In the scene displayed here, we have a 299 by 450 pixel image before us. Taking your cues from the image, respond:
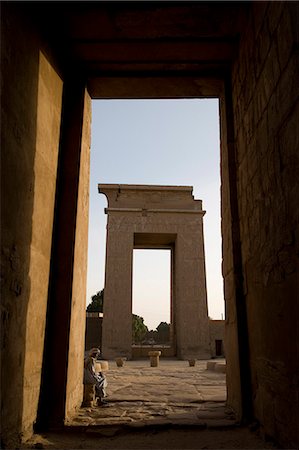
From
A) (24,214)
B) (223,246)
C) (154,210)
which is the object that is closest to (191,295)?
(154,210)

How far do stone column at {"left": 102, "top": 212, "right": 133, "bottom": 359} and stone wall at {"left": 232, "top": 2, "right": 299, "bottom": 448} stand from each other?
11230mm

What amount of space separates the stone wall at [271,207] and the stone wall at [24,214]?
197cm

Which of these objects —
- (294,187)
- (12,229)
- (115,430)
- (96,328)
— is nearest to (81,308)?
(115,430)

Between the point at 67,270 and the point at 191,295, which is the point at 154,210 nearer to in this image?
the point at 191,295

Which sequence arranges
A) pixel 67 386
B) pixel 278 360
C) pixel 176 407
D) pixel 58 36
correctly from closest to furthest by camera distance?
1. pixel 278 360
2. pixel 67 386
3. pixel 58 36
4. pixel 176 407

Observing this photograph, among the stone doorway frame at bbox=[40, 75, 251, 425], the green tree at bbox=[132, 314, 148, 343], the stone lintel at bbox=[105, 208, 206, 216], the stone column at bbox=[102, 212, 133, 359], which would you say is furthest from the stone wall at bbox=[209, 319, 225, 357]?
the green tree at bbox=[132, 314, 148, 343]

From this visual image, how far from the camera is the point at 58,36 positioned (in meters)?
4.13

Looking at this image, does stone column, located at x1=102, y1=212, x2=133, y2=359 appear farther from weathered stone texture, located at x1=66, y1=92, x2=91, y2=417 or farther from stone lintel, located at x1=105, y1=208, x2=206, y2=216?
weathered stone texture, located at x1=66, y1=92, x2=91, y2=417

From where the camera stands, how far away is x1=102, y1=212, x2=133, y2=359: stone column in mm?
14422

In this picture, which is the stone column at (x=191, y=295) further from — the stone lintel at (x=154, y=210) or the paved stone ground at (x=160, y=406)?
the paved stone ground at (x=160, y=406)

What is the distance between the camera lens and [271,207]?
307cm

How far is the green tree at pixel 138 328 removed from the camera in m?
30.4

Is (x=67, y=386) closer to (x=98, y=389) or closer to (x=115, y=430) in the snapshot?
(x=115, y=430)

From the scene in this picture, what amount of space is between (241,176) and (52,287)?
2309 mm
